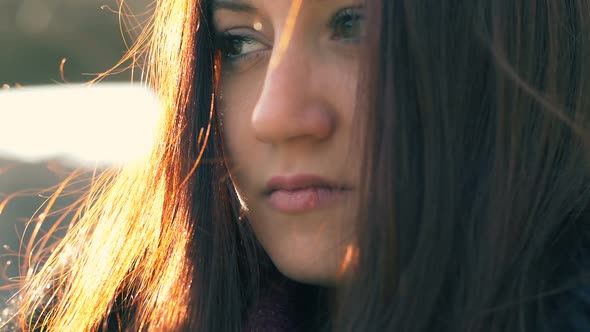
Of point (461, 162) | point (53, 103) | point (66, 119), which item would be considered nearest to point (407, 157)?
point (461, 162)

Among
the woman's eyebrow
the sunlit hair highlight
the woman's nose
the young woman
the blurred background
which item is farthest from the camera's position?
the blurred background

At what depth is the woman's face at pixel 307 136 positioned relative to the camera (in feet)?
4.65

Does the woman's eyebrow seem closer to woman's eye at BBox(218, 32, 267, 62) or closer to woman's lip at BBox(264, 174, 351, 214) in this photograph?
woman's eye at BBox(218, 32, 267, 62)

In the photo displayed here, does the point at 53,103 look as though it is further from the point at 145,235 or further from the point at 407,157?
the point at 407,157

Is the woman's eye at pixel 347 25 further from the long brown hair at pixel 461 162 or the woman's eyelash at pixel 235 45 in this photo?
the woman's eyelash at pixel 235 45

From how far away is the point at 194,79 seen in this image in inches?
69.6

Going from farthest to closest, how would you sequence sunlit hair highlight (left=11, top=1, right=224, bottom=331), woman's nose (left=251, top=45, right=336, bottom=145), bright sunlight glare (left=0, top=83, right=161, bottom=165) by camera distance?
bright sunlight glare (left=0, top=83, right=161, bottom=165) < sunlit hair highlight (left=11, top=1, right=224, bottom=331) < woman's nose (left=251, top=45, right=336, bottom=145)

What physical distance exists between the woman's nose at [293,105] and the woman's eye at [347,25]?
0.07m

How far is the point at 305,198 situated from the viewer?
148 centimetres

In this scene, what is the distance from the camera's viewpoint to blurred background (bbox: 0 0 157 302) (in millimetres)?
2913

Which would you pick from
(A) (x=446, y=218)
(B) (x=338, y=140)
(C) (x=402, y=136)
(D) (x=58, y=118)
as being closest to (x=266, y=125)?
(B) (x=338, y=140)

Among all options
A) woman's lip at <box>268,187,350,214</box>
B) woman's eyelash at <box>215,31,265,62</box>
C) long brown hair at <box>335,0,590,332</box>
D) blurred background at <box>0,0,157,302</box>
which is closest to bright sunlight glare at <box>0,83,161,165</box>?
blurred background at <box>0,0,157,302</box>

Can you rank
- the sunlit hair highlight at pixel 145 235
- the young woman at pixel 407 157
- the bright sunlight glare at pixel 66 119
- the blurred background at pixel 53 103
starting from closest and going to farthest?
the young woman at pixel 407 157, the sunlit hair highlight at pixel 145 235, the blurred background at pixel 53 103, the bright sunlight glare at pixel 66 119

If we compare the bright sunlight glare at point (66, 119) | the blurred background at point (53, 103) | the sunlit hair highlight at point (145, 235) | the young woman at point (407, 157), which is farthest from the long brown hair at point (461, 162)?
the bright sunlight glare at point (66, 119)
